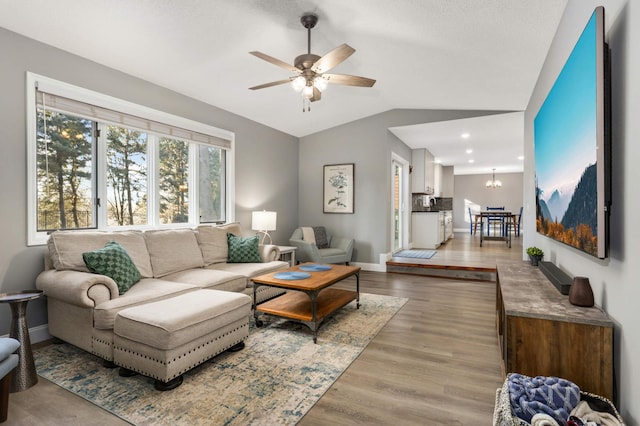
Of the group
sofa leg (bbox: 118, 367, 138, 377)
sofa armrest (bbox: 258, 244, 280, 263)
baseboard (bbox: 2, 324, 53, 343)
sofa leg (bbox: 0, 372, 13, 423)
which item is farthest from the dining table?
sofa leg (bbox: 0, 372, 13, 423)

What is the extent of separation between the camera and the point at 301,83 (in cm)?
285

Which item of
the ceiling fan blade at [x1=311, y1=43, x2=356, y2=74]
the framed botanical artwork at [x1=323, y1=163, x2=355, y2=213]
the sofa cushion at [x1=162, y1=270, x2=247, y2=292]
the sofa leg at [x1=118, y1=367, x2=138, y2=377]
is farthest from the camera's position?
the framed botanical artwork at [x1=323, y1=163, x2=355, y2=213]

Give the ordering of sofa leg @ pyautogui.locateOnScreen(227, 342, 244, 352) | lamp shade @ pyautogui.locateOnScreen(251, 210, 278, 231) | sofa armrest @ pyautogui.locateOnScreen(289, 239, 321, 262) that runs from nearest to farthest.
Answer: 1. sofa leg @ pyautogui.locateOnScreen(227, 342, 244, 352)
2. lamp shade @ pyautogui.locateOnScreen(251, 210, 278, 231)
3. sofa armrest @ pyautogui.locateOnScreen(289, 239, 321, 262)

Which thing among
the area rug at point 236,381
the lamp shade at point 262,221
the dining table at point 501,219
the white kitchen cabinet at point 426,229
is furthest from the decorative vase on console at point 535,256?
the dining table at point 501,219

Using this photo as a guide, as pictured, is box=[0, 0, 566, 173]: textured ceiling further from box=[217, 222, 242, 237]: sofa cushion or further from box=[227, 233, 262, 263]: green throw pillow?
box=[227, 233, 262, 263]: green throw pillow

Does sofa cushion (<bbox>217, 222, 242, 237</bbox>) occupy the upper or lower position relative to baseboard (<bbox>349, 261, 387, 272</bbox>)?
upper

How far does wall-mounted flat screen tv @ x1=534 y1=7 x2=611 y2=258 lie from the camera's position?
1.40 meters

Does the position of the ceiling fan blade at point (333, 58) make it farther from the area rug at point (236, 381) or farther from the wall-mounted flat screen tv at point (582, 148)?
the area rug at point (236, 381)

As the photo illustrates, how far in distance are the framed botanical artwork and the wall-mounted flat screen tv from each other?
3.73 meters

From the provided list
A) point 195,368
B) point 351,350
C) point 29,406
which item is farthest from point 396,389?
point 29,406

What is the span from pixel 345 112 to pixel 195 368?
14.5 feet

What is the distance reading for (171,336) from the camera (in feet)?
6.52

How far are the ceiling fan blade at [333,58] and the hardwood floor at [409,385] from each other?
7.75ft

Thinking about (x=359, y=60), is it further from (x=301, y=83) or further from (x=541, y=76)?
(x=541, y=76)
